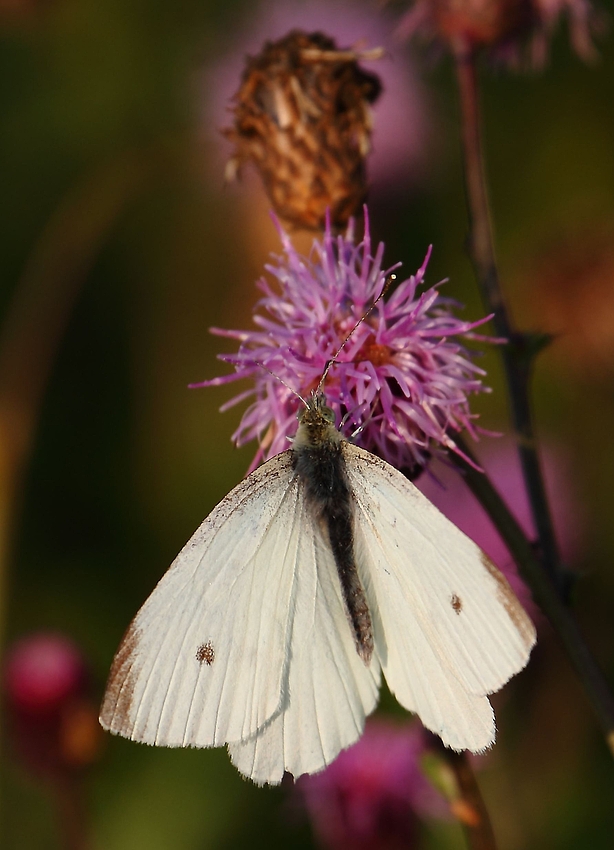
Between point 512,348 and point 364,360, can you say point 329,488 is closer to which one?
point 364,360

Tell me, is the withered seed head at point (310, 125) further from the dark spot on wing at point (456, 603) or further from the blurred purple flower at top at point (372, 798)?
the blurred purple flower at top at point (372, 798)

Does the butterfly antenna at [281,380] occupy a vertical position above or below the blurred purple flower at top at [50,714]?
above

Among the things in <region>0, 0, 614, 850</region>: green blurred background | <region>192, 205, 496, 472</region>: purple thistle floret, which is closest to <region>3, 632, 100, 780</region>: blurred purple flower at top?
<region>0, 0, 614, 850</region>: green blurred background

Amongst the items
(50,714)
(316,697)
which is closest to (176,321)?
(50,714)

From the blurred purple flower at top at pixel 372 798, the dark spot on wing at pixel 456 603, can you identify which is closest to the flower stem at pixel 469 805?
the dark spot on wing at pixel 456 603

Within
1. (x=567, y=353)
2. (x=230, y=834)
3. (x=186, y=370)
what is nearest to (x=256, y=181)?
(x=186, y=370)

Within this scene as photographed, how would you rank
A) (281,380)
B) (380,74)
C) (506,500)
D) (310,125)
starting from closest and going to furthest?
(281,380) → (310,125) → (506,500) → (380,74)

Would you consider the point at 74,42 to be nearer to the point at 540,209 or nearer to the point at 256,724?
the point at 540,209
